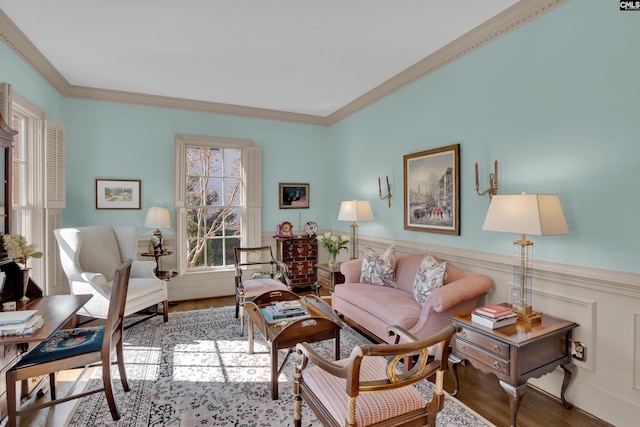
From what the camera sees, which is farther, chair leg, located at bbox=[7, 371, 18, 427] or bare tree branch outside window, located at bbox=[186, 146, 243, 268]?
bare tree branch outside window, located at bbox=[186, 146, 243, 268]

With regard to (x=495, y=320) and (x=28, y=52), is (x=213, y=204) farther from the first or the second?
(x=495, y=320)

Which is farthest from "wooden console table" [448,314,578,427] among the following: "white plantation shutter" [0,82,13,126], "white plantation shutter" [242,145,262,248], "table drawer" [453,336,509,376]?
"white plantation shutter" [0,82,13,126]

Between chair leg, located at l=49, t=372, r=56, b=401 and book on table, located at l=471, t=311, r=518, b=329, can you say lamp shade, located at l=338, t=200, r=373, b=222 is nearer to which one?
book on table, located at l=471, t=311, r=518, b=329

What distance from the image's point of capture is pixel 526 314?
239 centimetres

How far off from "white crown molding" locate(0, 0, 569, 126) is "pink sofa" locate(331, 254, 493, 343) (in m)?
2.11

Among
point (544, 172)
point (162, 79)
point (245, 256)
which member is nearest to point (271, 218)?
point (245, 256)

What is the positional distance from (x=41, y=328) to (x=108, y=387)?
1.99 ft

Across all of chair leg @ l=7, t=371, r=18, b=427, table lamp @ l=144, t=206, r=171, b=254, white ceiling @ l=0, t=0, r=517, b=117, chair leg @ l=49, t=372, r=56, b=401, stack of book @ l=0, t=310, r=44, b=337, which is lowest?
chair leg @ l=49, t=372, r=56, b=401

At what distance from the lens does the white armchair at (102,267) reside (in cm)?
349

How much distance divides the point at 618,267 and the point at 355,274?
2372 mm

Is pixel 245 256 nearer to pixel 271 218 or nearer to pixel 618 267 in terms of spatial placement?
pixel 271 218

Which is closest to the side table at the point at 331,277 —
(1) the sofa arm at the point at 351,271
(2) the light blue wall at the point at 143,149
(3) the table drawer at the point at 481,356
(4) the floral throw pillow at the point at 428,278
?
(1) the sofa arm at the point at 351,271

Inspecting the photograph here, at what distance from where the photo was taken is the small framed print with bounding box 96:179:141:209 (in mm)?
4645

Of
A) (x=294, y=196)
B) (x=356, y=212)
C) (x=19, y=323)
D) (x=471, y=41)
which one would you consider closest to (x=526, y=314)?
(x=356, y=212)
